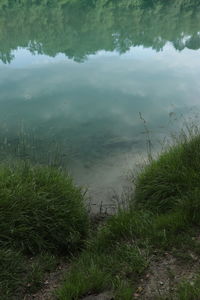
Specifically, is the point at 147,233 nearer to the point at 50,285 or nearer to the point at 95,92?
the point at 50,285

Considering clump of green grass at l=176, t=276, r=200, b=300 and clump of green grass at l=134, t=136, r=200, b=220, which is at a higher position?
clump of green grass at l=134, t=136, r=200, b=220

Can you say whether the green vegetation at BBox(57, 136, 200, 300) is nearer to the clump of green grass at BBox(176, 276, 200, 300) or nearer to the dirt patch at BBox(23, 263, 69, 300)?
the clump of green grass at BBox(176, 276, 200, 300)

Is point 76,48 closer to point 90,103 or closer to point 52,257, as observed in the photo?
point 90,103

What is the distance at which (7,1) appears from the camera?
4088cm

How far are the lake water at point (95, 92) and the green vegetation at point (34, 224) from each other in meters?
1.06

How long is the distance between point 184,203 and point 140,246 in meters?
0.84

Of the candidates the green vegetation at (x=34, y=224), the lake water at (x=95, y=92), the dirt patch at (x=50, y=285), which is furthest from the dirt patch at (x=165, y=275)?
the lake water at (x=95, y=92)

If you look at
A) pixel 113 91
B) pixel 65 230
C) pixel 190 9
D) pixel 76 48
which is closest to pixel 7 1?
pixel 190 9

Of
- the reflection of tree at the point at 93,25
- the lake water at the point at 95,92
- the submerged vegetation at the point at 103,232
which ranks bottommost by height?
the submerged vegetation at the point at 103,232

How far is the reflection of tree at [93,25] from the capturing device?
74.7 feet

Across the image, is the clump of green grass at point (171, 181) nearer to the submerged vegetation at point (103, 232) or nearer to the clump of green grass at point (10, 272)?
the submerged vegetation at point (103, 232)

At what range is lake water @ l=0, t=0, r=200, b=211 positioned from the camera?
7.88m

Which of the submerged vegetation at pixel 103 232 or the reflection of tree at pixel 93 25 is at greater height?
the reflection of tree at pixel 93 25

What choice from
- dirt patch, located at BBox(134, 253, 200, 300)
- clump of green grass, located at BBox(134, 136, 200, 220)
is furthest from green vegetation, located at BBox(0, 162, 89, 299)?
dirt patch, located at BBox(134, 253, 200, 300)
